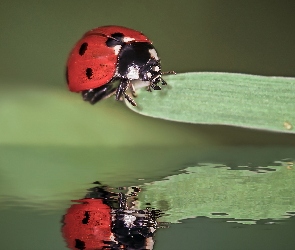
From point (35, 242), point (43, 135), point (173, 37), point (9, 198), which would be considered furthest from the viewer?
point (173, 37)

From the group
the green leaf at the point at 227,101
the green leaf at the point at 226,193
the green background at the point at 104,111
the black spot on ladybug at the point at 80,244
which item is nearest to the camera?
the black spot on ladybug at the point at 80,244

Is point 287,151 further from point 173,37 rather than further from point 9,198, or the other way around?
point 9,198

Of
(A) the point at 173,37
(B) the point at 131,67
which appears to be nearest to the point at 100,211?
(B) the point at 131,67

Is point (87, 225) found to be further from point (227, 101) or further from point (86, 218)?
point (227, 101)

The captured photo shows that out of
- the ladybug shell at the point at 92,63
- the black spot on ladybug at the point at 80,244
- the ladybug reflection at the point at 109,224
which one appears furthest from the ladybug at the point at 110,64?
the black spot on ladybug at the point at 80,244

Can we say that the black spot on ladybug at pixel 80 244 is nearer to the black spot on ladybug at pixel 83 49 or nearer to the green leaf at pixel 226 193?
the green leaf at pixel 226 193

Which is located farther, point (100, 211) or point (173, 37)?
point (173, 37)

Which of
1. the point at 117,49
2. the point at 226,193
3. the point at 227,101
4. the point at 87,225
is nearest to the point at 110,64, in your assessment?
the point at 117,49
